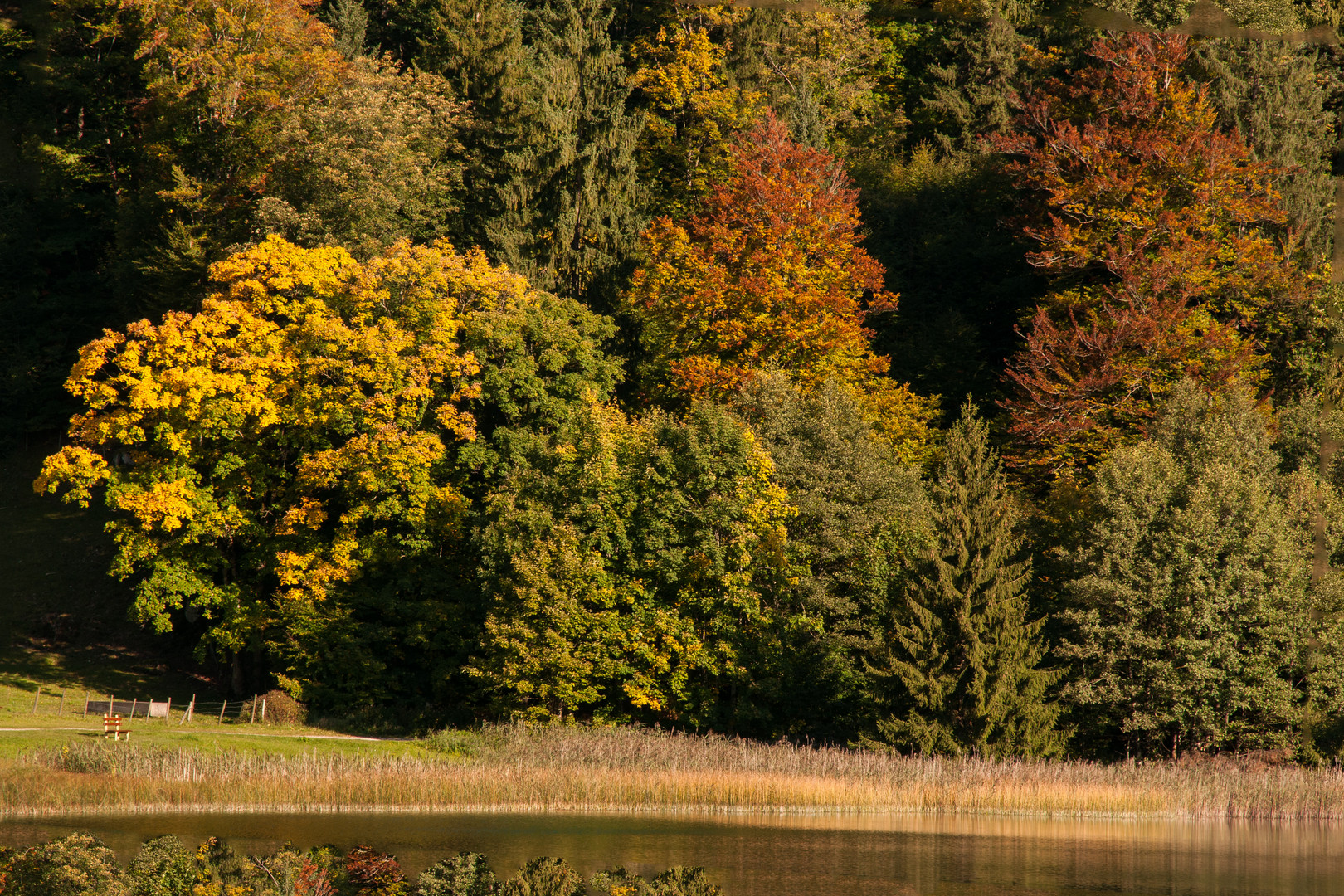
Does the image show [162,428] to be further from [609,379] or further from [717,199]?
[717,199]

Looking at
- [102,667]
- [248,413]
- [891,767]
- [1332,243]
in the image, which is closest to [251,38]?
[248,413]

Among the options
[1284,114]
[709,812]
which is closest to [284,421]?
[709,812]

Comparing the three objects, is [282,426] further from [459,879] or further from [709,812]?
[459,879]

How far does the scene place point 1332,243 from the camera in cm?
4475

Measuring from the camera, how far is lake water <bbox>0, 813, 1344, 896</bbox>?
842 inches

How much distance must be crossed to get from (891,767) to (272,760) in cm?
1359

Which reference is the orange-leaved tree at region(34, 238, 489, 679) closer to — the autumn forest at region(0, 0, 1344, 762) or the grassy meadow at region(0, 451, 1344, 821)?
the autumn forest at region(0, 0, 1344, 762)

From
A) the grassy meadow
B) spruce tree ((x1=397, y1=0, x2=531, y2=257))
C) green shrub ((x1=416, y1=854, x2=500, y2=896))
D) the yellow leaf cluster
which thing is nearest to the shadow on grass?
the yellow leaf cluster

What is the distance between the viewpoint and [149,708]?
40.4 m

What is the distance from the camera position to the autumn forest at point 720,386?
35.0 meters

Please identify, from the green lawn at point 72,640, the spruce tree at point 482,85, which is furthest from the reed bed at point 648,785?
the spruce tree at point 482,85

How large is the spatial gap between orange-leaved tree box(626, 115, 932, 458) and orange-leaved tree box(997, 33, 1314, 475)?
17.9ft

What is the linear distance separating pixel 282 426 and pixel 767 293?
54.0 feet

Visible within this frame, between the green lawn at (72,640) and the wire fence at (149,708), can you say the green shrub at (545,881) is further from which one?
the wire fence at (149,708)
